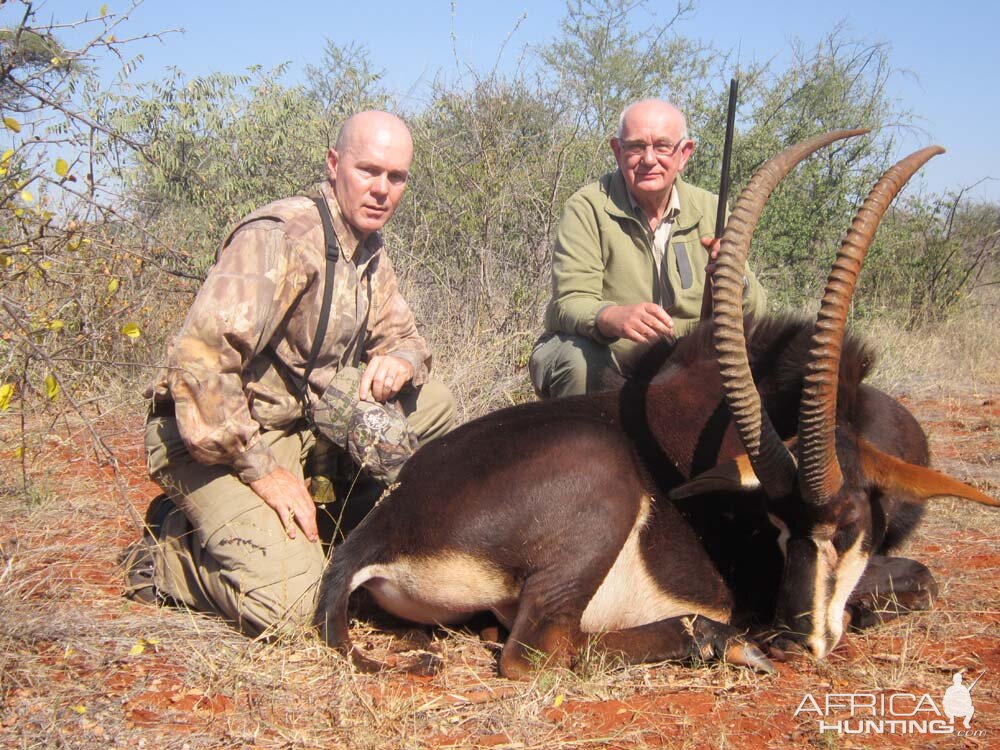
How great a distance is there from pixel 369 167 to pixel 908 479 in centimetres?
236

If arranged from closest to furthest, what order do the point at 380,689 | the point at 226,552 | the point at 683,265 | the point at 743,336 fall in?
the point at 380,689 < the point at 743,336 < the point at 226,552 < the point at 683,265

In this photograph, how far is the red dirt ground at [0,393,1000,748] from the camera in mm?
2645

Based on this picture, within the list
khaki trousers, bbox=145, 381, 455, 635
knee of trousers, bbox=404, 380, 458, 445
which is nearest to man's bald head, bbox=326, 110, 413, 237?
knee of trousers, bbox=404, 380, 458, 445

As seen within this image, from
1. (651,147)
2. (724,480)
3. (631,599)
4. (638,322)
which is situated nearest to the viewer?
(724,480)

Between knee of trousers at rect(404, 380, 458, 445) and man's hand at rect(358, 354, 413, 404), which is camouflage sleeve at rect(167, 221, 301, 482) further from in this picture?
knee of trousers at rect(404, 380, 458, 445)

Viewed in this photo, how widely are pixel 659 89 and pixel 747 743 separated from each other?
10.7 meters

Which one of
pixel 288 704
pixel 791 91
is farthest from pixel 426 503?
pixel 791 91

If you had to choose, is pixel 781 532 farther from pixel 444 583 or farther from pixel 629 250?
pixel 629 250

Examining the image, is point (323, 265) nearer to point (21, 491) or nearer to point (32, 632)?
point (32, 632)

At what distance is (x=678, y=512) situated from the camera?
3438 millimetres

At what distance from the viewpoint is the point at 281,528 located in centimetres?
355

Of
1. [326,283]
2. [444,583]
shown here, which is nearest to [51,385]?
[326,283]

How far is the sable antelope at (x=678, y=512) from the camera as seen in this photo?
10.1ft

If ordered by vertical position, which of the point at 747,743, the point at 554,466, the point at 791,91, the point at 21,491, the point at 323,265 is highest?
the point at 791,91
